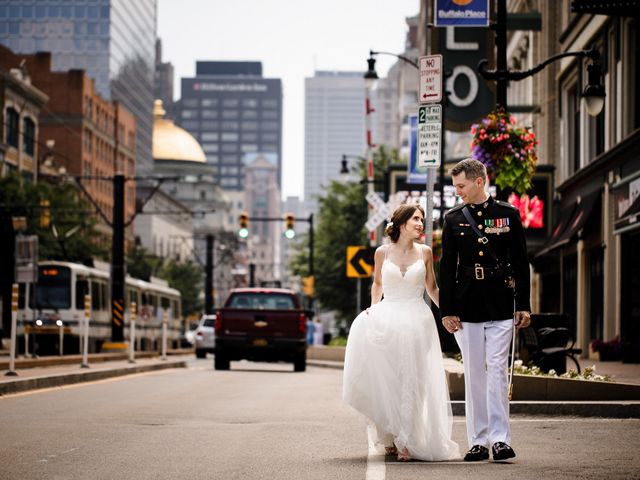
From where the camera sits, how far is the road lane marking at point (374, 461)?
9016 millimetres

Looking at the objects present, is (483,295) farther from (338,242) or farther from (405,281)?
(338,242)

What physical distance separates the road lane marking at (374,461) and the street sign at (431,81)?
6.60 m

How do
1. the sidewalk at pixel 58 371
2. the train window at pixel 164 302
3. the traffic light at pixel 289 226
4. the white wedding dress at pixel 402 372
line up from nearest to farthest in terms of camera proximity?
the white wedding dress at pixel 402 372
the sidewalk at pixel 58 371
the traffic light at pixel 289 226
the train window at pixel 164 302

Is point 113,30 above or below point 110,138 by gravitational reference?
above

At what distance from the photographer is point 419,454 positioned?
32.7 ft

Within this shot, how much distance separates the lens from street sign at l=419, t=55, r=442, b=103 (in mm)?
16547

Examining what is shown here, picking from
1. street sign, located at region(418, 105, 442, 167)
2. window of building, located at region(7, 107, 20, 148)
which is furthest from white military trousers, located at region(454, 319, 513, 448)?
window of building, located at region(7, 107, 20, 148)

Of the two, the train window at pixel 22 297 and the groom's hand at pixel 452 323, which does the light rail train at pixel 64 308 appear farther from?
the groom's hand at pixel 452 323

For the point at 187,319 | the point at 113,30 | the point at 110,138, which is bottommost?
the point at 187,319

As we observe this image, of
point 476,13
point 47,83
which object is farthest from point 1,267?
point 47,83

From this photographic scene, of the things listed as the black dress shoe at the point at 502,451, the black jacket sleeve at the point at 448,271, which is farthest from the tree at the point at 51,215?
the black dress shoe at the point at 502,451

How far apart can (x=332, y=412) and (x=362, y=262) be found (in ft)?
64.0

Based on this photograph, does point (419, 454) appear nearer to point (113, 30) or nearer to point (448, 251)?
point (448, 251)

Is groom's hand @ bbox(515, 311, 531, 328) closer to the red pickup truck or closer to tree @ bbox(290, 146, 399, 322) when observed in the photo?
the red pickup truck
